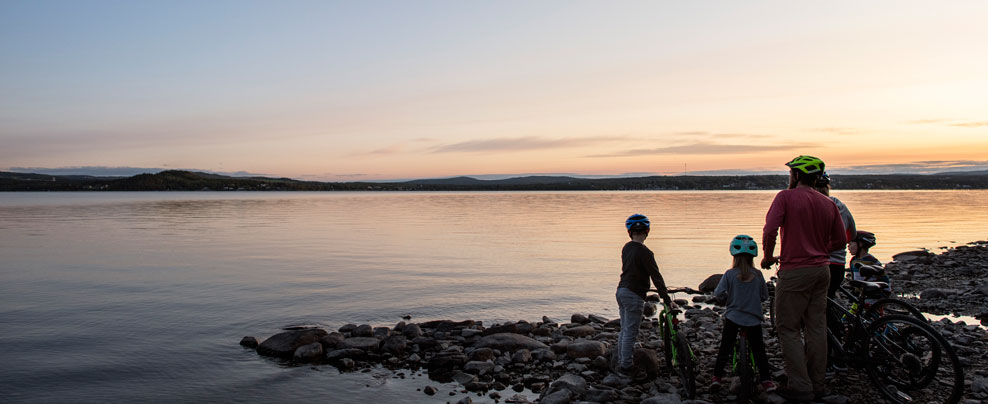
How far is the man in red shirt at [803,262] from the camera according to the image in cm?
727

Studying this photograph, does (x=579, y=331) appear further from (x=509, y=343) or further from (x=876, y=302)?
(x=876, y=302)

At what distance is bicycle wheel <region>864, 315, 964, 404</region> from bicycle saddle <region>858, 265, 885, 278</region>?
837mm

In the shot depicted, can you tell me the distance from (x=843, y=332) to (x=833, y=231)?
1.91m

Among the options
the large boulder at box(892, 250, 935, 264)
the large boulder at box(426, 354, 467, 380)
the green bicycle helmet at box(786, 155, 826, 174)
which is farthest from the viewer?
the large boulder at box(892, 250, 935, 264)

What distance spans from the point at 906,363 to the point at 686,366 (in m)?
2.68

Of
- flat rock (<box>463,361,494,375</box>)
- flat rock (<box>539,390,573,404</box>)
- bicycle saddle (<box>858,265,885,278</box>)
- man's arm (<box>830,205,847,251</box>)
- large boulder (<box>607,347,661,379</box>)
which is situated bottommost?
flat rock (<box>463,361,494,375</box>)

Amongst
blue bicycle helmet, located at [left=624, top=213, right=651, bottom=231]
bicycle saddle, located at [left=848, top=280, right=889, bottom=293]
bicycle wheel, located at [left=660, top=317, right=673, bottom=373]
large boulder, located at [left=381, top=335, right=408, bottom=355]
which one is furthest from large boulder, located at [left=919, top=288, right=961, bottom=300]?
large boulder, located at [left=381, top=335, right=408, bottom=355]

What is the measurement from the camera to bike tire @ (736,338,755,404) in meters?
7.57

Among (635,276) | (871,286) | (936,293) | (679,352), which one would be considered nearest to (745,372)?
(679,352)

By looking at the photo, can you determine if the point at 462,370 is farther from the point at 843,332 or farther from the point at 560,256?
the point at 560,256

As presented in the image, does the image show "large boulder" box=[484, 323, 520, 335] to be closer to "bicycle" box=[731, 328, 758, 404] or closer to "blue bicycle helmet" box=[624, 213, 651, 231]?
"blue bicycle helmet" box=[624, 213, 651, 231]

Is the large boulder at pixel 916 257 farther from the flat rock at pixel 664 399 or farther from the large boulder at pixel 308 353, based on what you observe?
the large boulder at pixel 308 353

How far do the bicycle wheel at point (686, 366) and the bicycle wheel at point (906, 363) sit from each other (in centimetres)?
226

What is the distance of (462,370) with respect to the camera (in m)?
10.2
